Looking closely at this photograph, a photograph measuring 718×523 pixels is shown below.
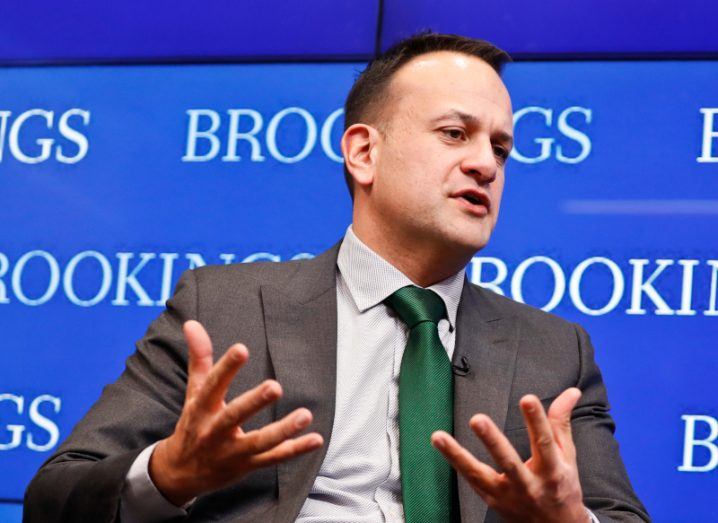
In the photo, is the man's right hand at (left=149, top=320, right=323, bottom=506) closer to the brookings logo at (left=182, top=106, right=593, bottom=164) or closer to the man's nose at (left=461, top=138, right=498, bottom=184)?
the man's nose at (left=461, top=138, right=498, bottom=184)

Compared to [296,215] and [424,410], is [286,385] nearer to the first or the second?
[424,410]

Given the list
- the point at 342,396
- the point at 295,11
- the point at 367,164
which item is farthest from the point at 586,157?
the point at 342,396

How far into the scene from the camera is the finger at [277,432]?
1.12m

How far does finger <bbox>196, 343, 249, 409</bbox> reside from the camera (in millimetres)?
1162

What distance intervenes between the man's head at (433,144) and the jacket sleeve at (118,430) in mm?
389

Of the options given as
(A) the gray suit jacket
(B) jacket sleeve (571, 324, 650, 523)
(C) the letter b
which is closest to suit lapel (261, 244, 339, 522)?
(A) the gray suit jacket

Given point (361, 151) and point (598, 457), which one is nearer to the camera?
point (598, 457)

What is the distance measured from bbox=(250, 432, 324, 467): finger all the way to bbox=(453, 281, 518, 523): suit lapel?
0.41 meters

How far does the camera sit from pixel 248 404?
115cm

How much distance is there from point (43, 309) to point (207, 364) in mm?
1233

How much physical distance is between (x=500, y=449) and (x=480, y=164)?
687 mm

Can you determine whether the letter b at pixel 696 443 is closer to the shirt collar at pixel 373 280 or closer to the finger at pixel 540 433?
the shirt collar at pixel 373 280

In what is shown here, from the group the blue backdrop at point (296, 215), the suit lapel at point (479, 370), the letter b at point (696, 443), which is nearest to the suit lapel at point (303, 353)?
the suit lapel at point (479, 370)

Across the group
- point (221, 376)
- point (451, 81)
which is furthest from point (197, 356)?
point (451, 81)
